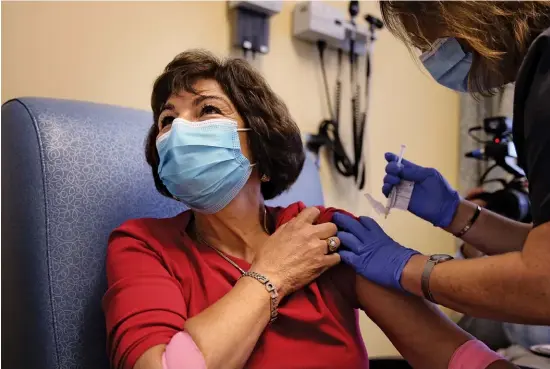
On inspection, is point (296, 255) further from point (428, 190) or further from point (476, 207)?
point (476, 207)

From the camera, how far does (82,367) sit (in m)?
1.08

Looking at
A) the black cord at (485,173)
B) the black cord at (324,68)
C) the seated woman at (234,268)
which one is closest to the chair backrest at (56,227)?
the seated woman at (234,268)

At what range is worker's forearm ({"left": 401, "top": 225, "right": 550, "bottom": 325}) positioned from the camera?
2.30 ft

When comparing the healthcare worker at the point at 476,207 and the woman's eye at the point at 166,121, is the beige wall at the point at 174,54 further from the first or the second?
the healthcare worker at the point at 476,207

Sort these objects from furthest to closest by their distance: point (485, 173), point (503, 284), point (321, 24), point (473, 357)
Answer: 1. point (485, 173)
2. point (321, 24)
3. point (473, 357)
4. point (503, 284)

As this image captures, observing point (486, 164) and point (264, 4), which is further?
point (486, 164)

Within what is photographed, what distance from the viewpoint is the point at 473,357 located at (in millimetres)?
990

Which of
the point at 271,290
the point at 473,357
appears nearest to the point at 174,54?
the point at 271,290

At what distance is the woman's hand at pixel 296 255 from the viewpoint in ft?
3.29

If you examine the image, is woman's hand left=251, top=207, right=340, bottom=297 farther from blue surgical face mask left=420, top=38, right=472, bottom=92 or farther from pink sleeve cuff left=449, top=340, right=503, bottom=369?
blue surgical face mask left=420, top=38, right=472, bottom=92

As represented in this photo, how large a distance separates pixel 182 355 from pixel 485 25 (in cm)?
81

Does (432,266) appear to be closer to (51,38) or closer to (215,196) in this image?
(215,196)

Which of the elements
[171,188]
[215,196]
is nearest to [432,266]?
[215,196]

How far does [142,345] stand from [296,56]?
4.82ft
